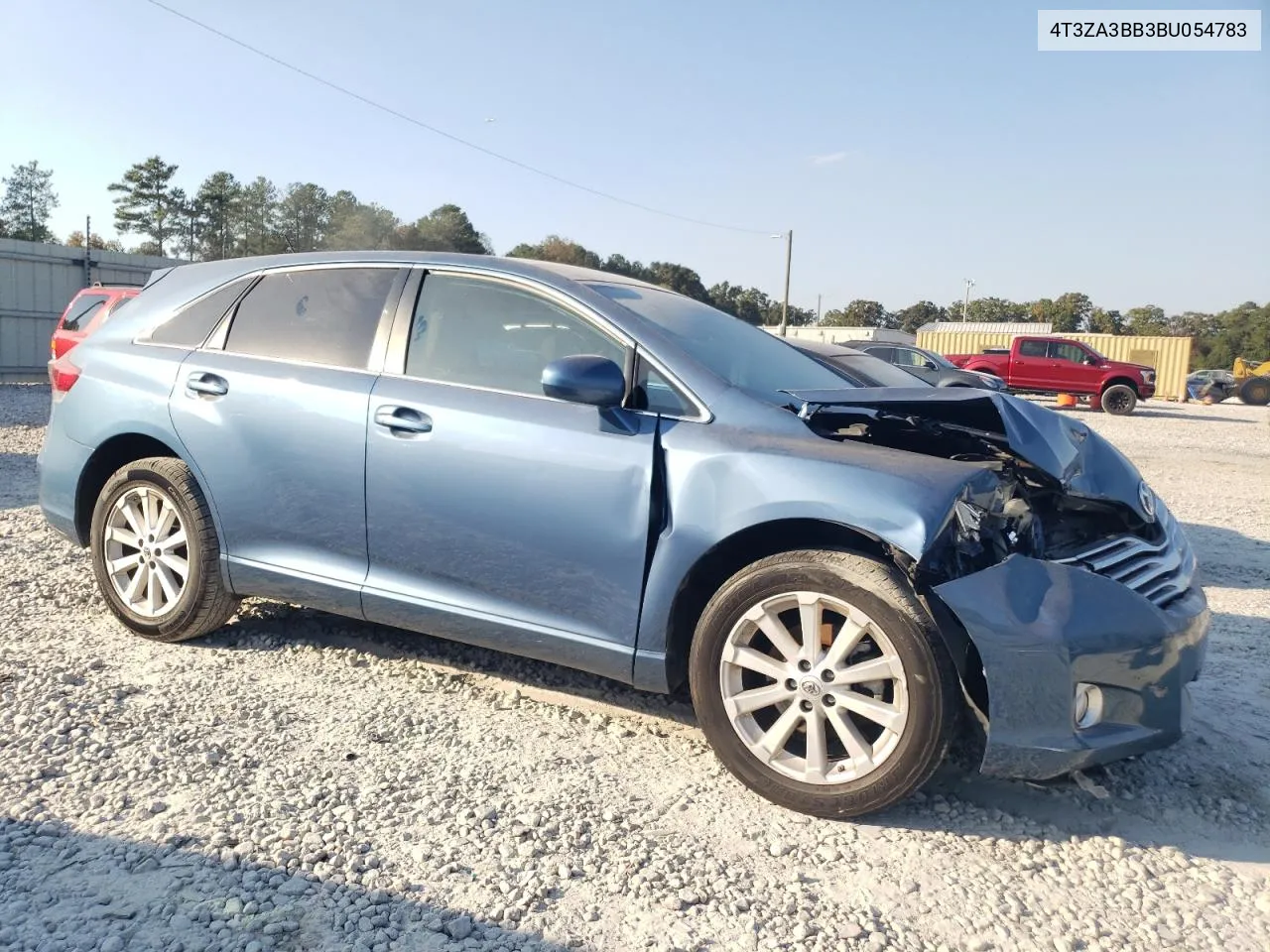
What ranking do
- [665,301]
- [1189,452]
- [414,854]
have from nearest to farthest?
[414,854] < [665,301] < [1189,452]

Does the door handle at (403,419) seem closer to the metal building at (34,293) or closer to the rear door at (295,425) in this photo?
the rear door at (295,425)

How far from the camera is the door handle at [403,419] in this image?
3.42m

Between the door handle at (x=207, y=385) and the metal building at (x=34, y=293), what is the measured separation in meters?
19.4

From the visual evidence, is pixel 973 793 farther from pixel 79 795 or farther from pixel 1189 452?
pixel 1189 452

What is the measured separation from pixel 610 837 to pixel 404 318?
2101 mm

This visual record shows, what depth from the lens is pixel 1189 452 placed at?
14758 millimetres

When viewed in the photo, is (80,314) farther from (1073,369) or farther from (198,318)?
(1073,369)

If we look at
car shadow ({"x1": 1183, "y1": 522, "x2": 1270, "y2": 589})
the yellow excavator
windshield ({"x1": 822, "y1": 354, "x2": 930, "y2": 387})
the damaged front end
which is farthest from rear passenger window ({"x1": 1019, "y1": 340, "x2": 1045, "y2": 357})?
the damaged front end

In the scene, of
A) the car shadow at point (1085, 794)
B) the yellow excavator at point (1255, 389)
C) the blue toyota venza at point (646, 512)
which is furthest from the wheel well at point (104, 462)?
the yellow excavator at point (1255, 389)

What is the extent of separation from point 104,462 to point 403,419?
172cm

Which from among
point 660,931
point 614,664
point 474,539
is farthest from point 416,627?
point 660,931

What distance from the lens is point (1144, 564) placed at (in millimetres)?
3031

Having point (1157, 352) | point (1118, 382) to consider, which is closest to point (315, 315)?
point (1118, 382)

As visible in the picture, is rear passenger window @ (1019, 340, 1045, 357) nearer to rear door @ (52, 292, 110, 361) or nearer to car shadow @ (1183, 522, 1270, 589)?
car shadow @ (1183, 522, 1270, 589)
